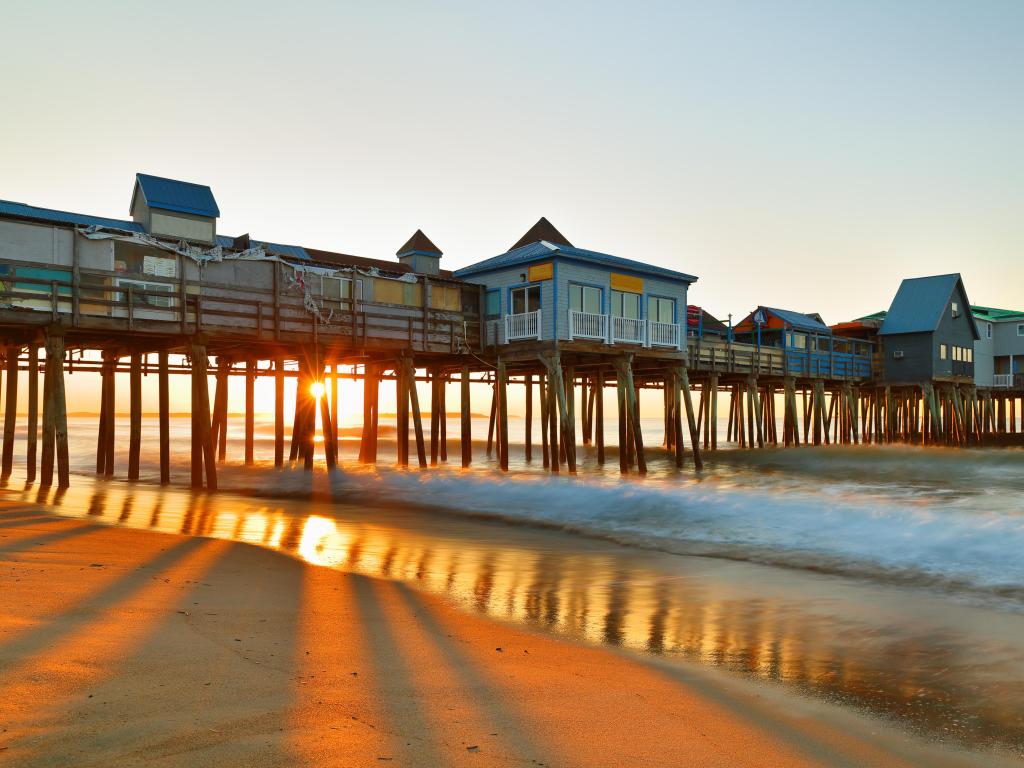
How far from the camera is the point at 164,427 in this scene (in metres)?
21.7

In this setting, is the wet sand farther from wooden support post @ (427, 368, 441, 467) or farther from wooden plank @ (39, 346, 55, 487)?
wooden support post @ (427, 368, 441, 467)

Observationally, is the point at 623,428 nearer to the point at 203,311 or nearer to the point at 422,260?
the point at 422,260

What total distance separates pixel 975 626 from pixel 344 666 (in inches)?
251

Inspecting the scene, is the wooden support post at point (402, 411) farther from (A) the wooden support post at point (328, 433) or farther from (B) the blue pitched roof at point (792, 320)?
(B) the blue pitched roof at point (792, 320)

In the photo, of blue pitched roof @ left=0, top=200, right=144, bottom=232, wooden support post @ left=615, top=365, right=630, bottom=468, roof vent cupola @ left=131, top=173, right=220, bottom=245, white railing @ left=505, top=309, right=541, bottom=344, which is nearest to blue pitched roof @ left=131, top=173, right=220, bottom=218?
roof vent cupola @ left=131, top=173, right=220, bottom=245

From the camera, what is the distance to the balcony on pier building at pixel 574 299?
25.7 metres

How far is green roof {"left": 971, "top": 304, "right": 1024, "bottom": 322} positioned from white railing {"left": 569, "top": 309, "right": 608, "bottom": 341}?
4214 cm

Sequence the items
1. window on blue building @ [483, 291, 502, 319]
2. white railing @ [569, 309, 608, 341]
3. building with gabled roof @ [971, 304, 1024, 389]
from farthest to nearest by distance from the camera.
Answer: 1. building with gabled roof @ [971, 304, 1024, 389]
2. window on blue building @ [483, 291, 502, 319]
3. white railing @ [569, 309, 608, 341]

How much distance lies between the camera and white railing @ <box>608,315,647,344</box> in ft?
88.1

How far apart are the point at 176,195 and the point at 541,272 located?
12.2 m

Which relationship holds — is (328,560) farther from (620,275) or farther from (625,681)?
(620,275)

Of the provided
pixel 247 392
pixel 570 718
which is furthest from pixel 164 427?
pixel 570 718

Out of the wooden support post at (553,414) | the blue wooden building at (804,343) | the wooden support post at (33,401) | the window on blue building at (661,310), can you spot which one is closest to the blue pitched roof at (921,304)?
the blue wooden building at (804,343)

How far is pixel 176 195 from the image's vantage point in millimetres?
26875
